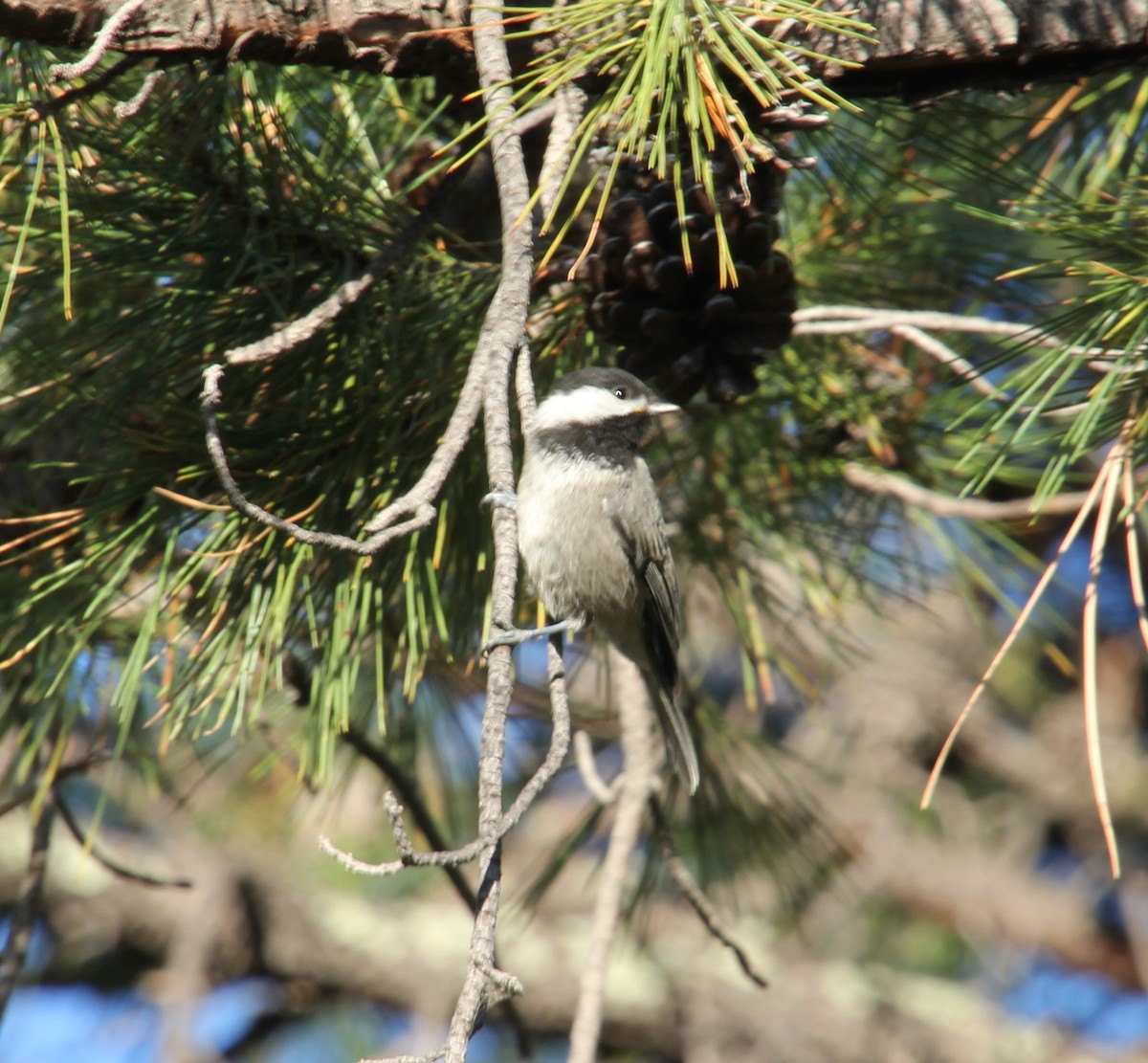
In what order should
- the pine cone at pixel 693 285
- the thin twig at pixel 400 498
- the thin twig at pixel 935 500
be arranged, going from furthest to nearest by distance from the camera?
the thin twig at pixel 935 500
the pine cone at pixel 693 285
the thin twig at pixel 400 498

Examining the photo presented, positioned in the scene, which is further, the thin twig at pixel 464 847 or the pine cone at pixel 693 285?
the pine cone at pixel 693 285

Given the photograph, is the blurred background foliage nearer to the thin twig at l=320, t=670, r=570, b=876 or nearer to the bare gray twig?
the bare gray twig

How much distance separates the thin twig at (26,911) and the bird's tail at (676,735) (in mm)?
1229

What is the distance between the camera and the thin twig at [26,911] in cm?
204

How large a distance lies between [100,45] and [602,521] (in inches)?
50.2

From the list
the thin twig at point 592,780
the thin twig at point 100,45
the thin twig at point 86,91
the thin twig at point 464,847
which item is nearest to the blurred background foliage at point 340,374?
the thin twig at point 86,91

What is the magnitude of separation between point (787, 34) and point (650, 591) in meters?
1.21

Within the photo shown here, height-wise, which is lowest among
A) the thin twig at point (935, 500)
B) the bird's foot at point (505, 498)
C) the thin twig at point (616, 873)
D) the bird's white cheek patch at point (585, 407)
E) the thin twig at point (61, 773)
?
the thin twig at point (616, 873)

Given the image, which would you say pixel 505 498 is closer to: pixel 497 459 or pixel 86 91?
pixel 497 459

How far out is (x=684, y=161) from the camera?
1.77m

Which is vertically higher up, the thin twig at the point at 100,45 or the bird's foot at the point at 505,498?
the thin twig at the point at 100,45

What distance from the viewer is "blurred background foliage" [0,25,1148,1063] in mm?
1722

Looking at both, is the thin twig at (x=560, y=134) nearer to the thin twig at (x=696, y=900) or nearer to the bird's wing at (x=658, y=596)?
the bird's wing at (x=658, y=596)

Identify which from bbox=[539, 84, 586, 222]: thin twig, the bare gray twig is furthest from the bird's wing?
the bare gray twig
